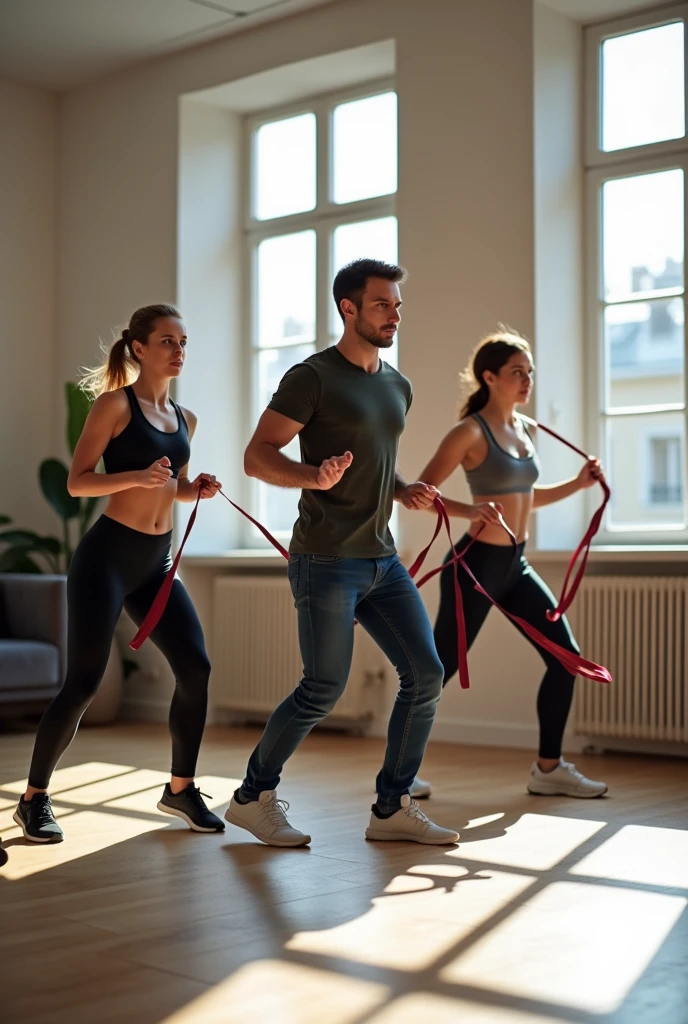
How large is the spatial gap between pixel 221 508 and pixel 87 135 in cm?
232

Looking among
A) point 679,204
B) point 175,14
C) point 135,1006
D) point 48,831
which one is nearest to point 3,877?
point 48,831

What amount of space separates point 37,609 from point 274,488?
4.62ft

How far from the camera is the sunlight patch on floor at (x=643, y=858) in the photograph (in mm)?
3020

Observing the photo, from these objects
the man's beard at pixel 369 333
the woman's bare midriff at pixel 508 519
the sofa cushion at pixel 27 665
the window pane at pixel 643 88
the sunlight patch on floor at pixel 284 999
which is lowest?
the sunlight patch on floor at pixel 284 999

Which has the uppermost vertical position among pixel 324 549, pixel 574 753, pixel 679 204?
pixel 679 204

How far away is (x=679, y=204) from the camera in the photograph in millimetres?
5477

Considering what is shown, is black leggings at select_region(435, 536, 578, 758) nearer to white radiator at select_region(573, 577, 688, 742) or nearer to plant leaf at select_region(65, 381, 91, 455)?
white radiator at select_region(573, 577, 688, 742)

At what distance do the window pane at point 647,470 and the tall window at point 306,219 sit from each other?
4.24 feet

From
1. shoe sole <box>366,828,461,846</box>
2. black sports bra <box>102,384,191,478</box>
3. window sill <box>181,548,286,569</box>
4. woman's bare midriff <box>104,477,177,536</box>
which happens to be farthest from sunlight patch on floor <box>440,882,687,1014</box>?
window sill <box>181,548,286,569</box>

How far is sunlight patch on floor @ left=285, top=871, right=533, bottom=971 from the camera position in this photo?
238 cm

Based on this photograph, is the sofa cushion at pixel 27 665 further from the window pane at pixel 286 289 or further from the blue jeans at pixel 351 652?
the blue jeans at pixel 351 652

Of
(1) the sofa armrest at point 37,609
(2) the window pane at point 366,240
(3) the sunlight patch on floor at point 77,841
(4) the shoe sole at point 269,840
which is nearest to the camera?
(3) the sunlight patch on floor at point 77,841

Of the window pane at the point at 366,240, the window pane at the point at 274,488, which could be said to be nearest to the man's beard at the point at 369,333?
the window pane at the point at 366,240

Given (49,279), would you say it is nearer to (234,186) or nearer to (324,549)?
(234,186)
